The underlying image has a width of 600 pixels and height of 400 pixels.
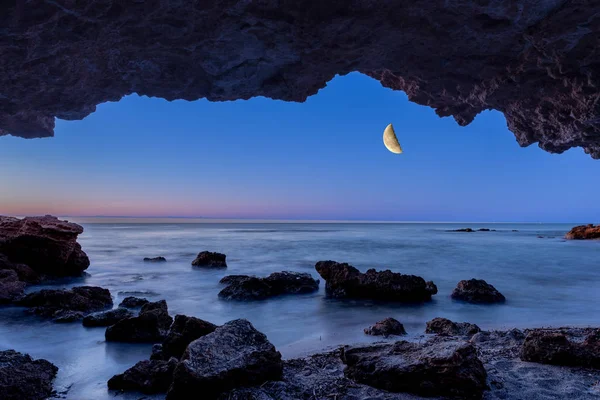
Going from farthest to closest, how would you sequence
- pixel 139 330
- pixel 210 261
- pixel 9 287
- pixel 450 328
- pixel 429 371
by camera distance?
pixel 210 261 < pixel 9 287 < pixel 450 328 < pixel 139 330 < pixel 429 371

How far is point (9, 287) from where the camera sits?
301 inches

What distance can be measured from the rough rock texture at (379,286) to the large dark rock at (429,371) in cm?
461

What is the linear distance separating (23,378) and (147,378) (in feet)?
3.48

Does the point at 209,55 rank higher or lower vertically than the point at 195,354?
higher

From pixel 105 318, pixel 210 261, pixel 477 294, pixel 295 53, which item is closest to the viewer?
pixel 105 318

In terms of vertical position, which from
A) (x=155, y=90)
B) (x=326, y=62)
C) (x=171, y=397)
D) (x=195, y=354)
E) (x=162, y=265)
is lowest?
(x=162, y=265)

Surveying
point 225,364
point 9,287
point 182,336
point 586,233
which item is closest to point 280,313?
point 182,336

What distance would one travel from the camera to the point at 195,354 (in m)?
3.07

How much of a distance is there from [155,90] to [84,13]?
7.88 feet

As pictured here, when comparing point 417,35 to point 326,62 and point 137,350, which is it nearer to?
point 326,62

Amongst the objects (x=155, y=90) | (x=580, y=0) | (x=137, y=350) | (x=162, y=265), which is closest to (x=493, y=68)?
(x=580, y=0)

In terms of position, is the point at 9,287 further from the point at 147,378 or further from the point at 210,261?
the point at 210,261

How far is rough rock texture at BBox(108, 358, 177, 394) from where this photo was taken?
3322mm

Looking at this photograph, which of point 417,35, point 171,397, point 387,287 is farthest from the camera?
point 387,287
